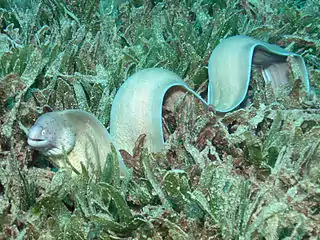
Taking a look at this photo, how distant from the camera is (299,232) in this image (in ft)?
5.55

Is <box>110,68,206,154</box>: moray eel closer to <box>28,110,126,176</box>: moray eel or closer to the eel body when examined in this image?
the eel body

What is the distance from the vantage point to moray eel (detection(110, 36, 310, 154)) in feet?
7.51

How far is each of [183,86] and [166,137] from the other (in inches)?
12.9

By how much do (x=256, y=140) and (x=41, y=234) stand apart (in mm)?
1173

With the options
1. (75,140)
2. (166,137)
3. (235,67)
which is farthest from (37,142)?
(235,67)

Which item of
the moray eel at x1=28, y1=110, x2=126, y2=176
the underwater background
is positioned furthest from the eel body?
the underwater background

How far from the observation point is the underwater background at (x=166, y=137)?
1780 millimetres

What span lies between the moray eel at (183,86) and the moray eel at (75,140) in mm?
149

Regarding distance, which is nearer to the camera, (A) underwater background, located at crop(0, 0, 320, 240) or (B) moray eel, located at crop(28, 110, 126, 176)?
(A) underwater background, located at crop(0, 0, 320, 240)

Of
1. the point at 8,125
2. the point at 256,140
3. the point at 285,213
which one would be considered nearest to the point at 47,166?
the point at 8,125

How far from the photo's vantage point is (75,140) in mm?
2176

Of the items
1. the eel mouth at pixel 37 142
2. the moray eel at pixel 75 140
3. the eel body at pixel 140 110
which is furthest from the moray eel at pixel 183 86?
the eel mouth at pixel 37 142

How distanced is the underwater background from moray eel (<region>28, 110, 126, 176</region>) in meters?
0.11

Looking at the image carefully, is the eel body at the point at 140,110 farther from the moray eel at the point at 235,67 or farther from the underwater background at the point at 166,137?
the underwater background at the point at 166,137
